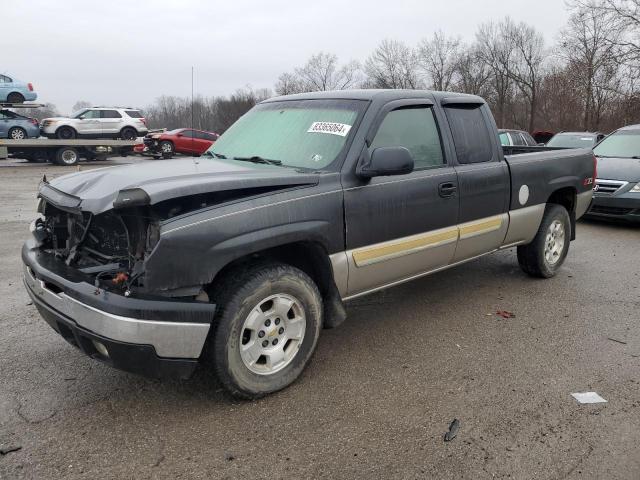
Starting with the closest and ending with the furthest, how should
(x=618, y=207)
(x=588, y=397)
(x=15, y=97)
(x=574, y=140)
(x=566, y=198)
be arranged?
(x=588, y=397) → (x=566, y=198) → (x=618, y=207) → (x=574, y=140) → (x=15, y=97)

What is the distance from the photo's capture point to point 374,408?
315cm

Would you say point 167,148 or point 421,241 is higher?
point 167,148

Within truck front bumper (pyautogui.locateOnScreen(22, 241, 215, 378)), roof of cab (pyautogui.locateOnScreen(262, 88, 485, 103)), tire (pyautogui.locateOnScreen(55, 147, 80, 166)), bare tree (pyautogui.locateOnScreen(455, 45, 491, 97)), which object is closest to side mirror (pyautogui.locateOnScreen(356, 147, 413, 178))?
roof of cab (pyautogui.locateOnScreen(262, 88, 485, 103))

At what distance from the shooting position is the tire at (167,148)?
25.2m

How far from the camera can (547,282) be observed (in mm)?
5773

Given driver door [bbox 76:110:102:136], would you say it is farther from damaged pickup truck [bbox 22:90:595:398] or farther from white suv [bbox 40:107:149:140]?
damaged pickup truck [bbox 22:90:595:398]

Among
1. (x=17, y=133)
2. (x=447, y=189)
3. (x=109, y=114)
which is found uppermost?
(x=109, y=114)

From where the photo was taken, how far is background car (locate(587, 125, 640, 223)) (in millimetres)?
8641

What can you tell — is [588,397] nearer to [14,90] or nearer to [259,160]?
[259,160]

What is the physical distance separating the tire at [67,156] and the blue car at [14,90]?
5029mm

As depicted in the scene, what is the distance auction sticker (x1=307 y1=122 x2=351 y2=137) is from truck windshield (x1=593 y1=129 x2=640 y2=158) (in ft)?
27.0

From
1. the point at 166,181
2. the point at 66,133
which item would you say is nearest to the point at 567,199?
the point at 166,181

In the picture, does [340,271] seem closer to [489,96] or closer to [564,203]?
[564,203]

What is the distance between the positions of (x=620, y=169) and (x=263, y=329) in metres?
8.33
